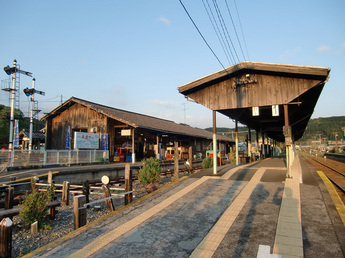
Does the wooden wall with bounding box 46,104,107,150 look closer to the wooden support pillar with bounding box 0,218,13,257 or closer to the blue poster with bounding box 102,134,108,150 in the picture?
the blue poster with bounding box 102,134,108,150

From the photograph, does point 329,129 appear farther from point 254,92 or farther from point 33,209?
point 33,209

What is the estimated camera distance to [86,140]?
2075 cm

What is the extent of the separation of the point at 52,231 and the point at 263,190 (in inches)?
290

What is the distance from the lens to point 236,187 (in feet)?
26.7

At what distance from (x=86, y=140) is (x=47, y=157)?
397 cm

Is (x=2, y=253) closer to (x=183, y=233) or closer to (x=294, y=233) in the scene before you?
(x=183, y=233)

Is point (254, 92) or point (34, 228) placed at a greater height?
point (254, 92)

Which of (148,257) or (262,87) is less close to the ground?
(262,87)

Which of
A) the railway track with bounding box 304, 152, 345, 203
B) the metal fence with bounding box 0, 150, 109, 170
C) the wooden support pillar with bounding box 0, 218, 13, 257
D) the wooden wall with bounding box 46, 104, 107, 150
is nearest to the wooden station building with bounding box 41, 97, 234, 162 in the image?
the wooden wall with bounding box 46, 104, 107, 150

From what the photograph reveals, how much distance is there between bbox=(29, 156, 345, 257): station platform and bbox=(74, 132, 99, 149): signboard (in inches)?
573

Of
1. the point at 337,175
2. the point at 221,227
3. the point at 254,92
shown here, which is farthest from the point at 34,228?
the point at 337,175

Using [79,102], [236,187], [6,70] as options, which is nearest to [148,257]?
[236,187]

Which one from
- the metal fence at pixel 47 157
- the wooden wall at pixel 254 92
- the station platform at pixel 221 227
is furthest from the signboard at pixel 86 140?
the station platform at pixel 221 227

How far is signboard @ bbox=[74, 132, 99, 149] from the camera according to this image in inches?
782
